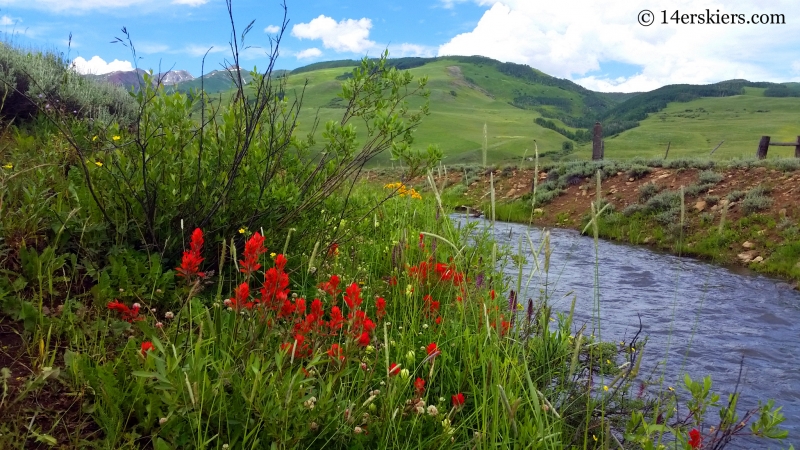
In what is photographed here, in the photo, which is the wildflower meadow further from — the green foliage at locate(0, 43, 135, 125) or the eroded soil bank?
the eroded soil bank

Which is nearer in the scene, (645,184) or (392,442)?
(392,442)

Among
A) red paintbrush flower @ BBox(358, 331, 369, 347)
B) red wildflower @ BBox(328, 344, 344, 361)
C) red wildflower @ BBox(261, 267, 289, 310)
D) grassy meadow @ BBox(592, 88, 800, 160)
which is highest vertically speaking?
grassy meadow @ BBox(592, 88, 800, 160)

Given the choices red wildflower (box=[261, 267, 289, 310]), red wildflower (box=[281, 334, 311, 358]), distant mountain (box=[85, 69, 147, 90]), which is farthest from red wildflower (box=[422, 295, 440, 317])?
distant mountain (box=[85, 69, 147, 90])

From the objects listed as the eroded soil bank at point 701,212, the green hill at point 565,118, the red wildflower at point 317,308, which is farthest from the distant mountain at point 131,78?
the eroded soil bank at point 701,212

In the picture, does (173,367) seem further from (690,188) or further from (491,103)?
(491,103)

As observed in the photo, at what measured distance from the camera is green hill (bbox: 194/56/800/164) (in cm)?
5622

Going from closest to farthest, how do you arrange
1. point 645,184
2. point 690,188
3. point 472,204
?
point 690,188, point 645,184, point 472,204

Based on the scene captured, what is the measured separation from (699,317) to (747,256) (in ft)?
15.7

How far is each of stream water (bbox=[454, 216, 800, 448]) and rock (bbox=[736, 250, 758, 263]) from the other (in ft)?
2.27

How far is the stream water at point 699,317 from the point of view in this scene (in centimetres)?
489

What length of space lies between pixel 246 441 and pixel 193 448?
0.75 ft

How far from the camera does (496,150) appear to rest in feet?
190

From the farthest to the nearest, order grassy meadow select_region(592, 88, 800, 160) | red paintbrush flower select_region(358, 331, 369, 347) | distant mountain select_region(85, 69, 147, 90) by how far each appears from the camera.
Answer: grassy meadow select_region(592, 88, 800, 160), distant mountain select_region(85, 69, 147, 90), red paintbrush flower select_region(358, 331, 369, 347)

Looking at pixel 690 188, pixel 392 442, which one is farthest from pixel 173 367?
pixel 690 188
